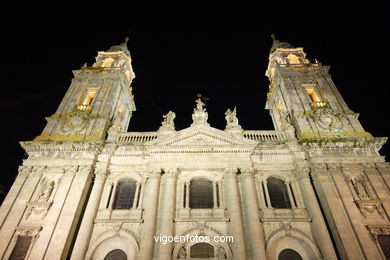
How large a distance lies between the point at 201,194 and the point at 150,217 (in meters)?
4.31

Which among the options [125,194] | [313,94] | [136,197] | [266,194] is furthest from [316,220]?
[313,94]

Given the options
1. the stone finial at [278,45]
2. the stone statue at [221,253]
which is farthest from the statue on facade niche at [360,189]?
the stone finial at [278,45]

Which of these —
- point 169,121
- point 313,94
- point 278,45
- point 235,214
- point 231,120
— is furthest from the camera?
point 278,45

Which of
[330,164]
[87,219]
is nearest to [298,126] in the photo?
[330,164]

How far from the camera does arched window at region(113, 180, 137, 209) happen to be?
20.2 meters

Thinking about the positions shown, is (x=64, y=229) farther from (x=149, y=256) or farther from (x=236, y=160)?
(x=236, y=160)

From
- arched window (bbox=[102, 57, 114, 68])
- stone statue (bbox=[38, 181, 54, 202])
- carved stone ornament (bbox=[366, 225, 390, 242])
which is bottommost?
carved stone ornament (bbox=[366, 225, 390, 242])

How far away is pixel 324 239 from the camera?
17.0 meters

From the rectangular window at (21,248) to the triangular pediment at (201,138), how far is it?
33.7ft

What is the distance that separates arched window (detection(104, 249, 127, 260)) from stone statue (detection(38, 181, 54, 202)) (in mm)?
5737

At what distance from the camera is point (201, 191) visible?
20.9m

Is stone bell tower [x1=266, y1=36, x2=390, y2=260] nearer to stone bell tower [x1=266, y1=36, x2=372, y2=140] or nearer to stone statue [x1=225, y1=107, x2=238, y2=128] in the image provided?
stone bell tower [x1=266, y1=36, x2=372, y2=140]

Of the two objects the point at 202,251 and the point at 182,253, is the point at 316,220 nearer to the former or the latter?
the point at 202,251

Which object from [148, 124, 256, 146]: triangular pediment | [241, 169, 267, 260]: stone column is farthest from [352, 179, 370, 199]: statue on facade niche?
[148, 124, 256, 146]: triangular pediment
